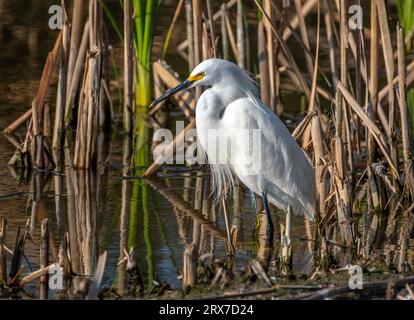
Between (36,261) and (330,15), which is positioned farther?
Answer: (330,15)

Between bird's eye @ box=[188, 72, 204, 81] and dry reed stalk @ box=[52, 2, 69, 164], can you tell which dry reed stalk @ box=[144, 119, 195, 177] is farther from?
bird's eye @ box=[188, 72, 204, 81]

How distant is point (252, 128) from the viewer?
19.7 feet

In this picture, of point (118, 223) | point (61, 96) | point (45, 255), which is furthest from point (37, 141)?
point (45, 255)

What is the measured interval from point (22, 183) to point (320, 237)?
2.38m

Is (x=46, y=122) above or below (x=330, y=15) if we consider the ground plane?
below

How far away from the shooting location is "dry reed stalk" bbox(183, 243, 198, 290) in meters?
4.31

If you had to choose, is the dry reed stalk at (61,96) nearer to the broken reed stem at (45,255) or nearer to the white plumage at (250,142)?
the white plumage at (250,142)

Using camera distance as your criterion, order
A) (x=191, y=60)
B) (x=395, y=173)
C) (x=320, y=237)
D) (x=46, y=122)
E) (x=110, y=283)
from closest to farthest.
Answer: (x=110, y=283) → (x=320, y=237) → (x=395, y=173) → (x=46, y=122) → (x=191, y=60)

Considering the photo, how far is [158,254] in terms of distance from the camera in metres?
5.36

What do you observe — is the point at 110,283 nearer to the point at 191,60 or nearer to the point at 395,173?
the point at 395,173

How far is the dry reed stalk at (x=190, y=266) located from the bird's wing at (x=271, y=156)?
5.96 ft
